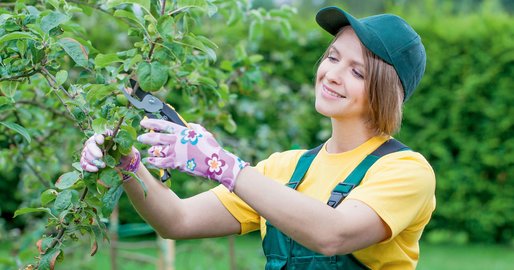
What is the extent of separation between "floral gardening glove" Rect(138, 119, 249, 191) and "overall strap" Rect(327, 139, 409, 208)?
1.02 ft

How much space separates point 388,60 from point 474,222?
24.2 feet

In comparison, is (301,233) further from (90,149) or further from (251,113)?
(251,113)

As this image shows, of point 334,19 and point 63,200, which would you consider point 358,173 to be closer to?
point 334,19

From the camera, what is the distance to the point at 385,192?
2057 mm

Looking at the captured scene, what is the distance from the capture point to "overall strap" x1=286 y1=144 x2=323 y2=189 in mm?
2311

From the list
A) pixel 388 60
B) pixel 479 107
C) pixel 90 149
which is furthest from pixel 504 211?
pixel 90 149

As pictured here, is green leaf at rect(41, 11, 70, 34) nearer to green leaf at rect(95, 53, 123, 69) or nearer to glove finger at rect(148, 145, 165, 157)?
green leaf at rect(95, 53, 123, 69)

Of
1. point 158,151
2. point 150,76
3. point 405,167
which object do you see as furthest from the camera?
point 405,167

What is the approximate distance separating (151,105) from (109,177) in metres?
0.20

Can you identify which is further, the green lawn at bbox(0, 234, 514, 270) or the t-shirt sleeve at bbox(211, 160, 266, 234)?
the green lawn at bbox(0, 234, 514, 270)

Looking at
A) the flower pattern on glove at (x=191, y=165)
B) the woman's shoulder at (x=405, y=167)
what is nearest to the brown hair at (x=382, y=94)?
the woman's shoulder at (x=405, y=167)

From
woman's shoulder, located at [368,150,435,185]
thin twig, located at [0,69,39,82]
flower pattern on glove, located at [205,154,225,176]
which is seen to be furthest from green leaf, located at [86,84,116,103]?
woman's shoulder, located at [368,150,435,185]

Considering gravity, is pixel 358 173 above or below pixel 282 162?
above

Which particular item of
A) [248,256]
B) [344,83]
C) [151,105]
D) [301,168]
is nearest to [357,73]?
[344,83]
